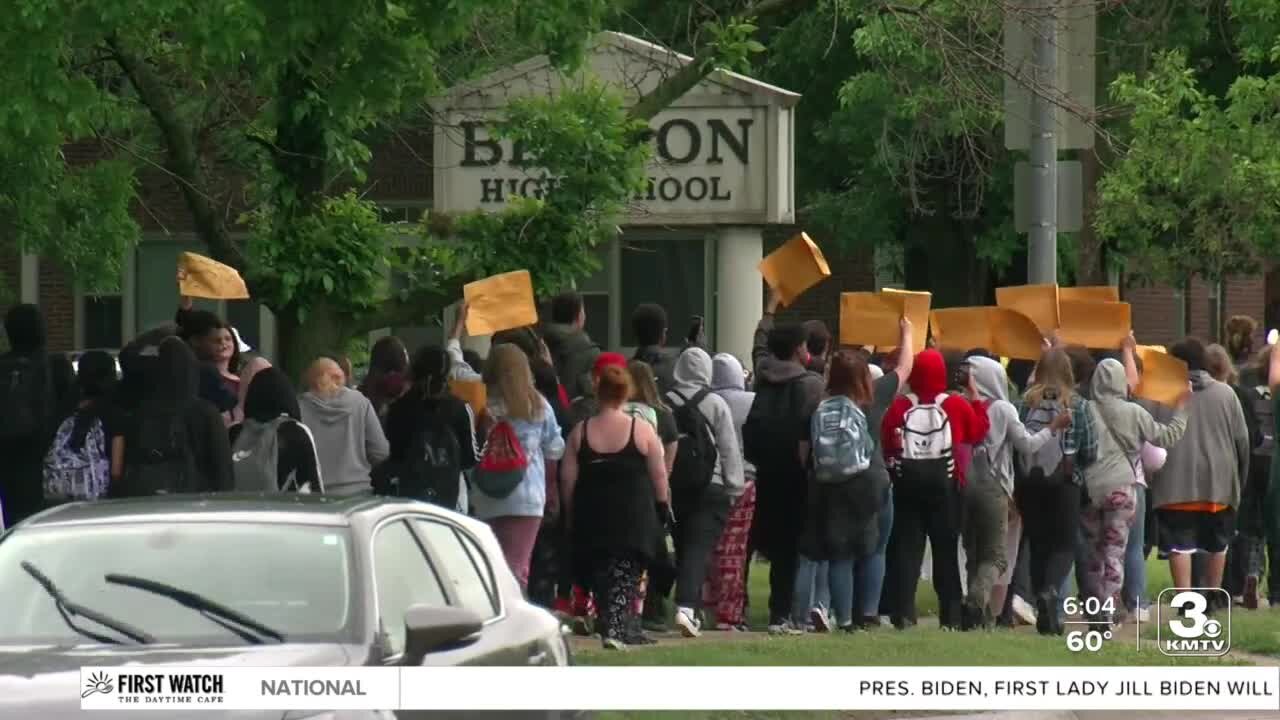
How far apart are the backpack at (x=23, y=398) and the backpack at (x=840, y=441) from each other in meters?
4.26

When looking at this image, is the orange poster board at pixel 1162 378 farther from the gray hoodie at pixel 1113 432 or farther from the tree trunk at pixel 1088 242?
the tree trunk at pixel 1088 242

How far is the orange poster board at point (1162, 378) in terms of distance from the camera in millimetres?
15719

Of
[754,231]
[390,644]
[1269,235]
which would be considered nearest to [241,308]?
[1269,235]

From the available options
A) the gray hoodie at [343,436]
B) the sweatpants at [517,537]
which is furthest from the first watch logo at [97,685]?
the sweatpants at [517,537]

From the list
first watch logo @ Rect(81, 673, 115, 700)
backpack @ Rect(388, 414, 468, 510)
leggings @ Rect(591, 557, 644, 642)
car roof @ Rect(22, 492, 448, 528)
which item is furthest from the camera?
leggings @ Rect(591, 557, 644, 642)

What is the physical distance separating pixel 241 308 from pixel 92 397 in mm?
22608

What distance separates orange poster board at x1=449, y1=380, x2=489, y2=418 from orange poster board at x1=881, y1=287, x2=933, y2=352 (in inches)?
112

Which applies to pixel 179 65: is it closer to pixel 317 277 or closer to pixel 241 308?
pixel 317 277

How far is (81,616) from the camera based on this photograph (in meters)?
7.33

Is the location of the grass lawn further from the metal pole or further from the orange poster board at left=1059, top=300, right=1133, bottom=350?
the metal pole

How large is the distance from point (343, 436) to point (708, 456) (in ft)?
7.49

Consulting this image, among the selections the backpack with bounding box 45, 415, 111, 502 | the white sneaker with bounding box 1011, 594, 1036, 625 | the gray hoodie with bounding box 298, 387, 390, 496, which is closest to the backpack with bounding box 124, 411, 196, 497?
the backpack with bounding box 45, 415, 111, 502

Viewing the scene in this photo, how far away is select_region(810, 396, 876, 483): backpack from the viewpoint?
14.1 m

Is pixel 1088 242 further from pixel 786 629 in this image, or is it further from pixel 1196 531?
pixel 786 629
